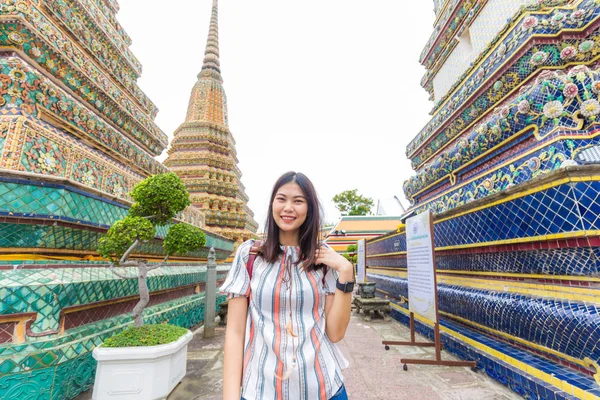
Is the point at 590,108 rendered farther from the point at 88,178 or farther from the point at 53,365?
the point at 88,178

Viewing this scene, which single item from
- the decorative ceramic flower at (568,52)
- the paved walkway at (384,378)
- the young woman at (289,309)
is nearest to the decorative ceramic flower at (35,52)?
the young woman at (289,309)

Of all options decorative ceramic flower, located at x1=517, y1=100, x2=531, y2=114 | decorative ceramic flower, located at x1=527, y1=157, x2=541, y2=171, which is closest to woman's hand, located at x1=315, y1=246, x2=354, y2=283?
decorative ceramic flower, located at x1=527, y1=157, x2=541, y2=171

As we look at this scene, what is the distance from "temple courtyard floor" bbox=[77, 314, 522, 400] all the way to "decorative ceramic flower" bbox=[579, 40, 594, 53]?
4.05 metres

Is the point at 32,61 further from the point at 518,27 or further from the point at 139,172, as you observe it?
the point at 518,27

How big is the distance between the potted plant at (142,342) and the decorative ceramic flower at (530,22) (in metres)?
4.85

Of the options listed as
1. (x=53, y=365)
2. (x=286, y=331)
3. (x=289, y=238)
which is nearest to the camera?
(x=286, y=331)

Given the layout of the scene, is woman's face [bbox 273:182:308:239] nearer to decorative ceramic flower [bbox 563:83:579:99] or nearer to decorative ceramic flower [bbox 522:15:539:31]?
decorative ceramic flower [bbox 563:83:579:99]

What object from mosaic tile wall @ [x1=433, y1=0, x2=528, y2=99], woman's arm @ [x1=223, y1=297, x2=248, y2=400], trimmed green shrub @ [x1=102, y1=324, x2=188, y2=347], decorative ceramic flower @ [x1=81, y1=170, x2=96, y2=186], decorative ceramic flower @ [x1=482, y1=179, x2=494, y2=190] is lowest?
trimmed green shrub @ [x1=102, y1=324, x2=188, y2=347]

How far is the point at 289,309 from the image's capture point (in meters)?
1.35

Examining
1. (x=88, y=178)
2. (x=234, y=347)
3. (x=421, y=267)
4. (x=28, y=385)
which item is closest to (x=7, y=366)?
(x=28, y=385)

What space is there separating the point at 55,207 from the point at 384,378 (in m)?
3.97

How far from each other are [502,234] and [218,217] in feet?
33.0

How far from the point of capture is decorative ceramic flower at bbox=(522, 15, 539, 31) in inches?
143

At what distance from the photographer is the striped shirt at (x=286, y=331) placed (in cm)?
123
